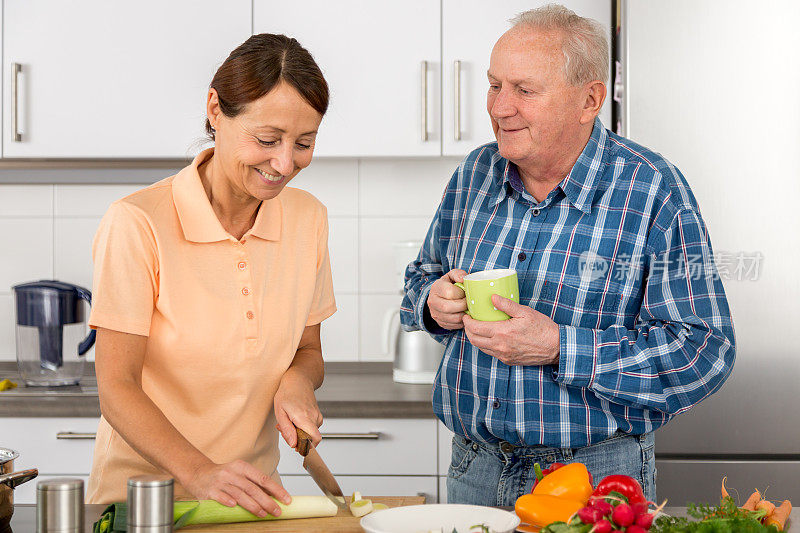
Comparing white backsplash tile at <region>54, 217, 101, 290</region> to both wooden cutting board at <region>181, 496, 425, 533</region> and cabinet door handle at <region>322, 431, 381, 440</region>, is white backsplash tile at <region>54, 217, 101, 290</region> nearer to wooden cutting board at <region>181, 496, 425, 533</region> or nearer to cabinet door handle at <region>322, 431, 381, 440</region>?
cabinet door handle at <region>322, 431, 381, 440</region>

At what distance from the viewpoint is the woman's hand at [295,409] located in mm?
1202

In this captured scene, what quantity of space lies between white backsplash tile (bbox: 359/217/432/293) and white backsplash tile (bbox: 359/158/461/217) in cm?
3

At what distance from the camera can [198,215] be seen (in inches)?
49.3

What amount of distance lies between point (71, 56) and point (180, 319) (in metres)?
1.49

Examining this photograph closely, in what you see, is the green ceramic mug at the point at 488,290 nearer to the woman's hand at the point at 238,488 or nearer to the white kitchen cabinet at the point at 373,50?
the woman's hand at the point at 238,488

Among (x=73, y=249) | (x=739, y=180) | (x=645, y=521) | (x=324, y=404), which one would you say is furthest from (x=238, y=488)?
(x=73, y=249)

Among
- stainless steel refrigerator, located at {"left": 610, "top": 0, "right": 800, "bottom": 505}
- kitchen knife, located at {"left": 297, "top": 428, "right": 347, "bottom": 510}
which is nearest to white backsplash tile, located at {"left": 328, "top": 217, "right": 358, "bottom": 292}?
stainless steel refrigerator, located at {"left": 610, "top": 0, "right": 800, "bottom": 505}

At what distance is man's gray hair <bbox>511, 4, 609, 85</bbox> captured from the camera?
1.39m

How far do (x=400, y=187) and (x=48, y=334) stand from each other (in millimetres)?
1186

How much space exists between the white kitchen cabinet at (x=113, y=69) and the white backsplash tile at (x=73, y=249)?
1.26 ft

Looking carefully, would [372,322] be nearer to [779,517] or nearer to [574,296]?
[574,296]

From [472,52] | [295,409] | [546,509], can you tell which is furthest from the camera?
[472,52]

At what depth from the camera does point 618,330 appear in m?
1.33

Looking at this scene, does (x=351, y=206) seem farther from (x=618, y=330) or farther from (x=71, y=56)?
(x=618, y=330)
